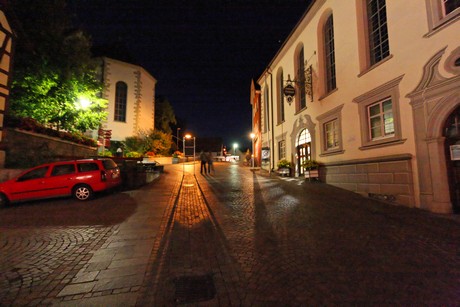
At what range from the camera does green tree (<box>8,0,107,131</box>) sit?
1394cm

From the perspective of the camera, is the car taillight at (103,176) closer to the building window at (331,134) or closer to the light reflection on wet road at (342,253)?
the light reflection on wet road at (342,253)

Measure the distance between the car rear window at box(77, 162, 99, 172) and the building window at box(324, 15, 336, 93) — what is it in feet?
41.0

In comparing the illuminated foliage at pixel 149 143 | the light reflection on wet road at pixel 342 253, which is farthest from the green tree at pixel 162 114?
the light reflection on wet road at pixel 342 253

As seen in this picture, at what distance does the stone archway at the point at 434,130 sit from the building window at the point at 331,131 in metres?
4.05

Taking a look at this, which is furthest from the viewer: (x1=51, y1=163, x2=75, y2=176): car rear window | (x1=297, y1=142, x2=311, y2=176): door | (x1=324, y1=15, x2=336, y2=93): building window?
(x1=297, y1=142, x2=311, y2=176): door

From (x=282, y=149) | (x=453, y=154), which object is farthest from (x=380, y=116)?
(x=282, y=149)

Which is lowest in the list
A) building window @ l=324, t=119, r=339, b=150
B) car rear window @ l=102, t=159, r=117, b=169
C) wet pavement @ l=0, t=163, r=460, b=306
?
wet pavement @ l=0, t=163, r=460, b=306

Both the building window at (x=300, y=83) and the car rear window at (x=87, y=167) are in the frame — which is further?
the building window at (x=300, y=83)

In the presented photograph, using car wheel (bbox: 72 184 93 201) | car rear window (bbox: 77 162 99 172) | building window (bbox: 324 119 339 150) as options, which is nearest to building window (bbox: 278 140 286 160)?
building window (bbox: 324 119 339 150)

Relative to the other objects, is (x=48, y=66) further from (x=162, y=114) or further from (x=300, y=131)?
(x=162, y=114)

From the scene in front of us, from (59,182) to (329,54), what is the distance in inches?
585

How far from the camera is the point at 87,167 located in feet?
32.0

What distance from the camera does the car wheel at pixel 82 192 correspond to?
9406mm

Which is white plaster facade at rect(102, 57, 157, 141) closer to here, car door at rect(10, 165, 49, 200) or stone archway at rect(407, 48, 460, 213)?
car door at rect(10, 165, 49, 200)
